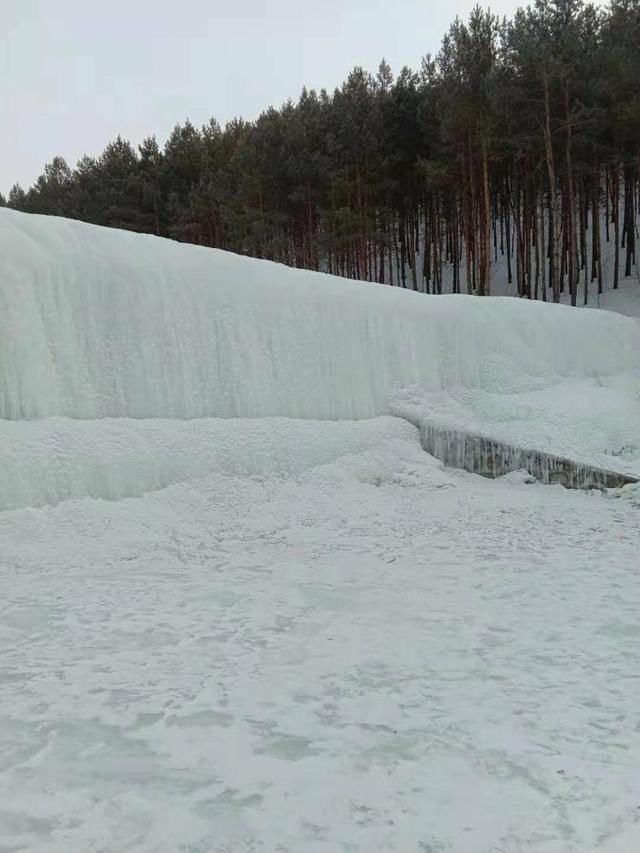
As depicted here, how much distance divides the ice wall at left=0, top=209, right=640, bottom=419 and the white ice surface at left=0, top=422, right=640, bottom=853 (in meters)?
1.71

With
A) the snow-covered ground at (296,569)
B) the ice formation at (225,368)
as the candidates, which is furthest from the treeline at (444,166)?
the snow-covered ground at (296,569)

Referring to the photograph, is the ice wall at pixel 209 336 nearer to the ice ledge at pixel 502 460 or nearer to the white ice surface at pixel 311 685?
the ice ledge at pixel 502 460

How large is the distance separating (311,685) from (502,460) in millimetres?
6736

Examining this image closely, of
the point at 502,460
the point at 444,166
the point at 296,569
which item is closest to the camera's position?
the point at 296,569

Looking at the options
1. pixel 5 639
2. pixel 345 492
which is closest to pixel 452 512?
pixel 345 492

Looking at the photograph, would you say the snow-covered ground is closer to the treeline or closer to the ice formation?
the ice formation

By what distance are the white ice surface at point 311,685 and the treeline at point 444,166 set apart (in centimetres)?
1505

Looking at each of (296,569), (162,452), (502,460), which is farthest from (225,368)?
(502,460)

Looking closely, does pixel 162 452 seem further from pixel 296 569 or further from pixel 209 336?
pixel 296 569

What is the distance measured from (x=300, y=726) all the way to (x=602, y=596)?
3.03 metres

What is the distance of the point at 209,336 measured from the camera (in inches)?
358

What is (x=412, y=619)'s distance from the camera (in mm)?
4793

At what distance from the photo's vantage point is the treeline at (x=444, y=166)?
62.4 ft

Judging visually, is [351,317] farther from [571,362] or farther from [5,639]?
[5,639]
